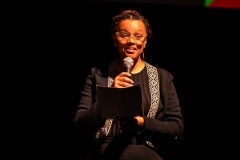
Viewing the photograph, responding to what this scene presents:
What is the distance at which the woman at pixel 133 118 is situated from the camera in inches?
55.8

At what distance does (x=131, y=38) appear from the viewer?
1.59 m

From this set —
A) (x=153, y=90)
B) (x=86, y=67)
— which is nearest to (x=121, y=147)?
(x=153, y=90)

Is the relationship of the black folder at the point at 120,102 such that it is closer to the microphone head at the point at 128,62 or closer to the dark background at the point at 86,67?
the microphone head at the point at 128,62

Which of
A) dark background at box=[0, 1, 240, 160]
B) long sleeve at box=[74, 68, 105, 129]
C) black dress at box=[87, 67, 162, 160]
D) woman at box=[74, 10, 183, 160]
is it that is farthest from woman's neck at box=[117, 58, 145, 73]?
dark background at box=[0, 1, 240, 160]

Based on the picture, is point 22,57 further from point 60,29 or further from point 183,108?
point 183,108

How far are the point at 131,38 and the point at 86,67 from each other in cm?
90

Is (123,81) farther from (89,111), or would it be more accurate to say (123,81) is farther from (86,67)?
(86,67)

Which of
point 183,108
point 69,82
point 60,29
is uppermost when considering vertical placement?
point 60,29

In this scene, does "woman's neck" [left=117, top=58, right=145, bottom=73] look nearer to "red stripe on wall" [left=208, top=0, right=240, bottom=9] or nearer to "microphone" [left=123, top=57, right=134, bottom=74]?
"microphone" [left=123, top=57, right=134, bottom=74]

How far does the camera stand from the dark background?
236 centimetres

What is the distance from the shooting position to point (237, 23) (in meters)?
2.42

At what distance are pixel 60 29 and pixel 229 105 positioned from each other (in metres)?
1.25

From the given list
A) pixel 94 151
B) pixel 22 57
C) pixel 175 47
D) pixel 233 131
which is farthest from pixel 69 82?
pixel 233 131

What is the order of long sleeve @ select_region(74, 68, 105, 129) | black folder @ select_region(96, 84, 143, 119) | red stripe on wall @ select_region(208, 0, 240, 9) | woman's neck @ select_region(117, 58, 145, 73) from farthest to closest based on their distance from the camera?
red stripe on wall @ select_region(208, 0, 240, 9) < woman's neck @ select_region(117, 58, 145, 73) < long sleeve @ select_region(74, 68, 105, 129) < black folder @ select_region(96, 84, 143, 119)
